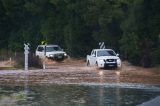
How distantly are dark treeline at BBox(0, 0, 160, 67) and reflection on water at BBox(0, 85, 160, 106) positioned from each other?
22.5 m

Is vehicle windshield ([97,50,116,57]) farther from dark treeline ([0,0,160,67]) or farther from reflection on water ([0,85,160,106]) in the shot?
reflection on water ([0,85,160,106])

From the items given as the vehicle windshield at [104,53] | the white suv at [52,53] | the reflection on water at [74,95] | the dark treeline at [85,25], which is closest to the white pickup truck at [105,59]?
the vehicle windshield at [104,53]

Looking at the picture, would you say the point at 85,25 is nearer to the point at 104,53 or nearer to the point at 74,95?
the point at 104,53

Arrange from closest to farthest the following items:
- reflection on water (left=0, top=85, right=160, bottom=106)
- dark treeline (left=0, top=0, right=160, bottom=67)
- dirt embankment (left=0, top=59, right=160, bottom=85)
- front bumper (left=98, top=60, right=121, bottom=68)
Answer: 1. reflection on water (left=0, top=85, right=160, bottom=106)
2. dirt embankment (left=0, top=59, right=160, bottom=85)
3. front bumper (left=98, top=60, right=121, bottom=68)
4. dark treeline (left=0, top=0, right=160, bottom=67)

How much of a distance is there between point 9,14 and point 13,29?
4448 mm

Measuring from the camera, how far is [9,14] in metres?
79.8

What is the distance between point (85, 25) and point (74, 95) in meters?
43.4

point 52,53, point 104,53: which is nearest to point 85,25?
point 52,53

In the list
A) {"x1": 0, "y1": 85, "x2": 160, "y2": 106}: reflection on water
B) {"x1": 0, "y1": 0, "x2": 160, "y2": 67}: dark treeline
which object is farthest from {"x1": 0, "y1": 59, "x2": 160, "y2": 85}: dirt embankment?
{"x1": 0, "y1": 0, "x2": 160, "y2": 67}: dark treeline

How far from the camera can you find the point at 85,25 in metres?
65.5

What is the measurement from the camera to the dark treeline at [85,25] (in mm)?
51156

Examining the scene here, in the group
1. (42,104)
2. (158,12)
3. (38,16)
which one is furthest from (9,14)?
(42,104)

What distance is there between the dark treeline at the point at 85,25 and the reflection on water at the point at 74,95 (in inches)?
888

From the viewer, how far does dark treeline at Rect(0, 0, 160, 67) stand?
5116 centimetres
